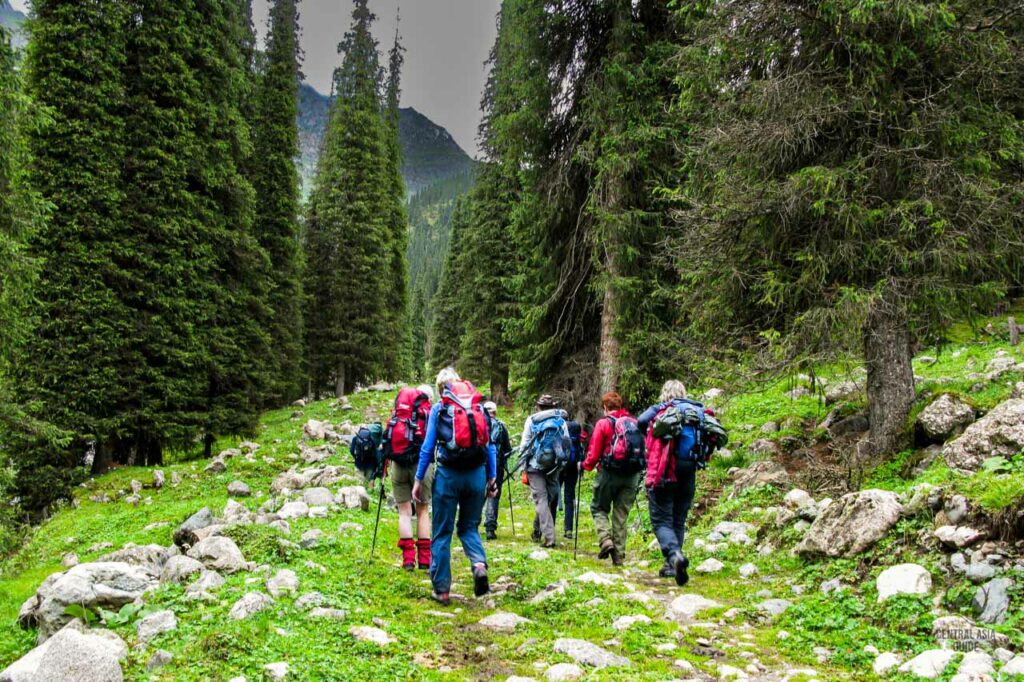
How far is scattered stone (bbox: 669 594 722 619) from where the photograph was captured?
17.4 feet

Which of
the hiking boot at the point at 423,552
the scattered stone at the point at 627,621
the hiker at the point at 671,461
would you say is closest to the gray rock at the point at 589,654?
the scattered stone at the point at 627,621

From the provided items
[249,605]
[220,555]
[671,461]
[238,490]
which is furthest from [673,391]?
[238,490]

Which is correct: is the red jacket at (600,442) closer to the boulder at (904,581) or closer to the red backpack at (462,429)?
the red backpack at (462,429)

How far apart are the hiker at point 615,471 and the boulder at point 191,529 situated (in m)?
5.02

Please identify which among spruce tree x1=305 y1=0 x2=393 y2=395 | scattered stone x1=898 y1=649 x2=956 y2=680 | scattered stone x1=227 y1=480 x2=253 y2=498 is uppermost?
spruce tree x1=305 y1=0 x2=393 y2=395

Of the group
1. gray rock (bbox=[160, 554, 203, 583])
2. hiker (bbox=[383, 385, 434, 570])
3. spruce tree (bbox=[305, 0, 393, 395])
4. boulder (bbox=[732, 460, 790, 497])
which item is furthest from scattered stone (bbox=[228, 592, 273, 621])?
spruce tree (bbox=[305, 0, 393, 395])

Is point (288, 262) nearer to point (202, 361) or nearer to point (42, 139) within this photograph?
point (202, 361)

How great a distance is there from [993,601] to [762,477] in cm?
466

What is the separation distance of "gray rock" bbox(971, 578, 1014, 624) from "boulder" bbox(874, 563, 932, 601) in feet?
1.28

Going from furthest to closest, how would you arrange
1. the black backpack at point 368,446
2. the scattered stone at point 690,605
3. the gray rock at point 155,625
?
the black backpack at point 368,446
the scattered stone at point 690,605
the gray rock at point 155,625

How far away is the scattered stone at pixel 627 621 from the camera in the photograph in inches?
189

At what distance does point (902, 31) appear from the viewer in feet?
25.2

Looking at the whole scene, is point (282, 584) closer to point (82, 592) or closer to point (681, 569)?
point (82, 592)

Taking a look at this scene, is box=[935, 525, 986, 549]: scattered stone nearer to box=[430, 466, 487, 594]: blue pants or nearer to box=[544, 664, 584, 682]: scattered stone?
box=[544, 664, 584, 682]: scattered stone
